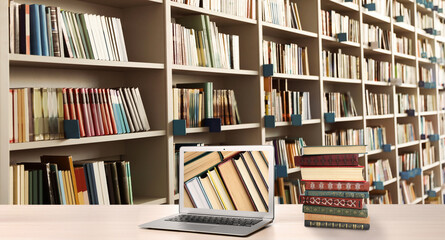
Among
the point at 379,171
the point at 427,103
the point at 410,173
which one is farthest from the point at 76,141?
the point at 427,103

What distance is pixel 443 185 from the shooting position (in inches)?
293

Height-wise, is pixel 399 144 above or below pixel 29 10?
below

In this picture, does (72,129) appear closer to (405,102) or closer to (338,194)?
(338,194)

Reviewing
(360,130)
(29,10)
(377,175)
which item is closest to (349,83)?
(360,130)

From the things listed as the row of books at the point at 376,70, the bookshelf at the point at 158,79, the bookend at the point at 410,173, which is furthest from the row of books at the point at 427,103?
the bookshelf at the point at 158,79

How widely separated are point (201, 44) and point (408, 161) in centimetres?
394

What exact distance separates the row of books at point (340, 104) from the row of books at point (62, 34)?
8.14 feet

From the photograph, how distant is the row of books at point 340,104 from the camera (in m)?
4.87

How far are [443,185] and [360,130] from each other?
2788mm

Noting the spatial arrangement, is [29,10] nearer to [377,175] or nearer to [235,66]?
[235,66]

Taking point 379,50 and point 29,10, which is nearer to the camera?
point 29,10

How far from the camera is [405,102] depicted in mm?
6469

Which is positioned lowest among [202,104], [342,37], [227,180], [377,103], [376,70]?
[227,180]

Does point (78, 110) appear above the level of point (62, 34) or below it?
below
